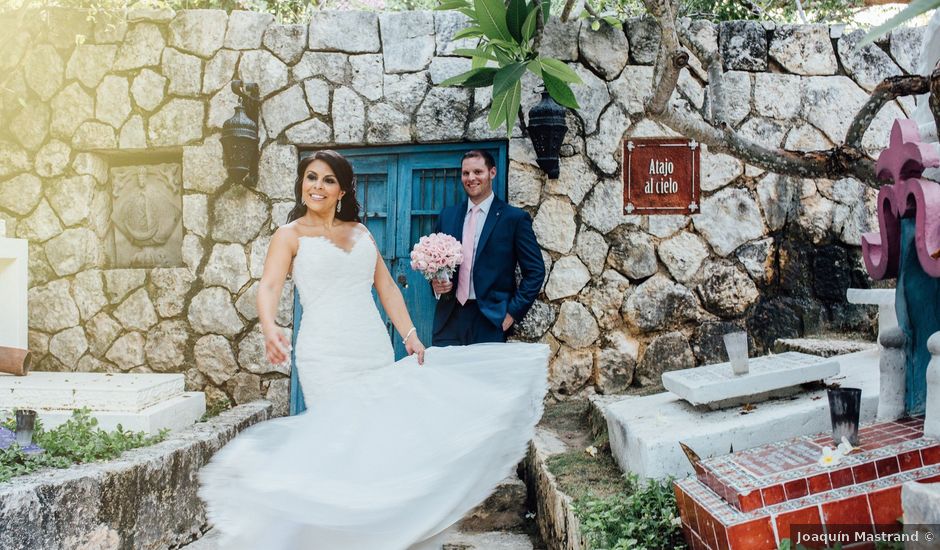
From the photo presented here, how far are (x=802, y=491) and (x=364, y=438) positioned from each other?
1.51 meters

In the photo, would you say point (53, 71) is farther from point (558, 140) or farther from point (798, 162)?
point (798, 162)

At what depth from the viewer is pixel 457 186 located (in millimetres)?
5414

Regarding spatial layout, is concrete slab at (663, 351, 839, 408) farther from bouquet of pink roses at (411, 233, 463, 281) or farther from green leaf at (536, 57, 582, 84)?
green leaf at (536, 57, 582, 84)

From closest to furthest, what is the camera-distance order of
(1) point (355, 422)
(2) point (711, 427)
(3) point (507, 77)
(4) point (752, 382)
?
(1) point (355, 422), (2) point (711, 427), (4) point (752, 382), (3) point (507, 77)

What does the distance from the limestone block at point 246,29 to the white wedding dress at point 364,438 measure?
2891mm

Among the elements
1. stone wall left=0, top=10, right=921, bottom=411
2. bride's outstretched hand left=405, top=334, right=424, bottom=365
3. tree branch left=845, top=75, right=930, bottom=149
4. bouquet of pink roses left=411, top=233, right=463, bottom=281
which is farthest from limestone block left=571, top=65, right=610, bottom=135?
tree branch left=845, top=75, right=930, bottom=149

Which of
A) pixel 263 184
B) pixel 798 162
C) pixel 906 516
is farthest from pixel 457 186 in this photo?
pixel 906 516

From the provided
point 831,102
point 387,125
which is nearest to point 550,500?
point 387,125

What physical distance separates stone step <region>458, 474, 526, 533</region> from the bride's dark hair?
1.68 metres

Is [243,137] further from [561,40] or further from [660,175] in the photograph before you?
[660,175]

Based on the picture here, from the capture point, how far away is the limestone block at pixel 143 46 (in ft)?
18.1

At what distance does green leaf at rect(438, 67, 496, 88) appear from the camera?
4207 millimetres

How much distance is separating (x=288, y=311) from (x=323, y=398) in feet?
8.07

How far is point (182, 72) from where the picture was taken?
18.0 feet
